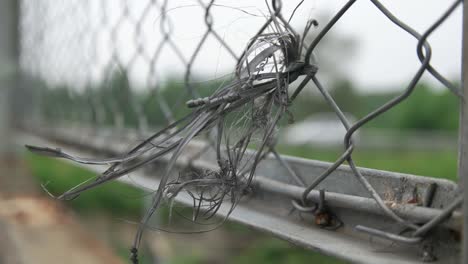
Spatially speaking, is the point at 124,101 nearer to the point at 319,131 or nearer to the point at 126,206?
the point at 126,206

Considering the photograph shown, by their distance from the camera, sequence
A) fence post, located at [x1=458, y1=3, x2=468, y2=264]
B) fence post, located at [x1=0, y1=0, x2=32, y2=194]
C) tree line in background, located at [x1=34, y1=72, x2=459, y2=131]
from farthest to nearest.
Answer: fence post, located at [x1=0, y1=0, x2=32, y2=194] → tree line in background, located at [x1=34, y1=72, x2=459, y2=131] → fence post, located at [x1=458, y1=3, x2=468, y2=264]

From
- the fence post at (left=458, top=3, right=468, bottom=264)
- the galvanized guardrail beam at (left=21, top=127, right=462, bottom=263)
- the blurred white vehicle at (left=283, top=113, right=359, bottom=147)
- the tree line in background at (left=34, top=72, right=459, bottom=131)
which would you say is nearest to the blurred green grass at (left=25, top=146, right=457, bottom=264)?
the tree line in background at (left=34, top=72, right=459, bottom=131)

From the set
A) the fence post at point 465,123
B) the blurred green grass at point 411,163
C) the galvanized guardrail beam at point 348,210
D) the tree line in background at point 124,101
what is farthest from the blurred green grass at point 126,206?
the fence post at point 465,123

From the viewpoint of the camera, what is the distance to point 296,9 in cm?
42

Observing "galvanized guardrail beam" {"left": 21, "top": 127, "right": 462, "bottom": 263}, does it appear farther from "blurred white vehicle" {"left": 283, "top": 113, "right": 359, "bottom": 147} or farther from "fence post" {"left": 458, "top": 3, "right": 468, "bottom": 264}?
"blurred white vehicle" {"left": 283, "top": 113, "right": 359, "bottom": 147}

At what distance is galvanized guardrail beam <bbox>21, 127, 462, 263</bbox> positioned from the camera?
1.18 ft

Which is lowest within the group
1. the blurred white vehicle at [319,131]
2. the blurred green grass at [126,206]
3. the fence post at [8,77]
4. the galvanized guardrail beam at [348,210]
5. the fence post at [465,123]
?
the blurred white vehicle at [319,131]

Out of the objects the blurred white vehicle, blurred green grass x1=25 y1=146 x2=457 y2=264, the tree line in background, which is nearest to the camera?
the tree line in background

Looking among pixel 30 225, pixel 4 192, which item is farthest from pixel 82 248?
pixel 4 192

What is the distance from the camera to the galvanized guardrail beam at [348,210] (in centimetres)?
36

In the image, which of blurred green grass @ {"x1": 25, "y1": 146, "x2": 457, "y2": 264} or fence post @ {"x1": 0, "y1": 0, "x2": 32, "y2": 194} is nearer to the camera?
fence post @ {"x1": 0, "y1": 0, "x2": 32, "y2": 194}

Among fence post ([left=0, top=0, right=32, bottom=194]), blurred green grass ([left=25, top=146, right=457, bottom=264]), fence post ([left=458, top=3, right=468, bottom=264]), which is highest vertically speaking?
fence post ([left=458, top=3, right=468, bottom=264])

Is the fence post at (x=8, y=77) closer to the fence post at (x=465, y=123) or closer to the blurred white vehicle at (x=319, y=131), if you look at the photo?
the fence post at (x=465, y=123)

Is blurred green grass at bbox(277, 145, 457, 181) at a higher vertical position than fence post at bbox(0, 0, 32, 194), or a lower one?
lower
